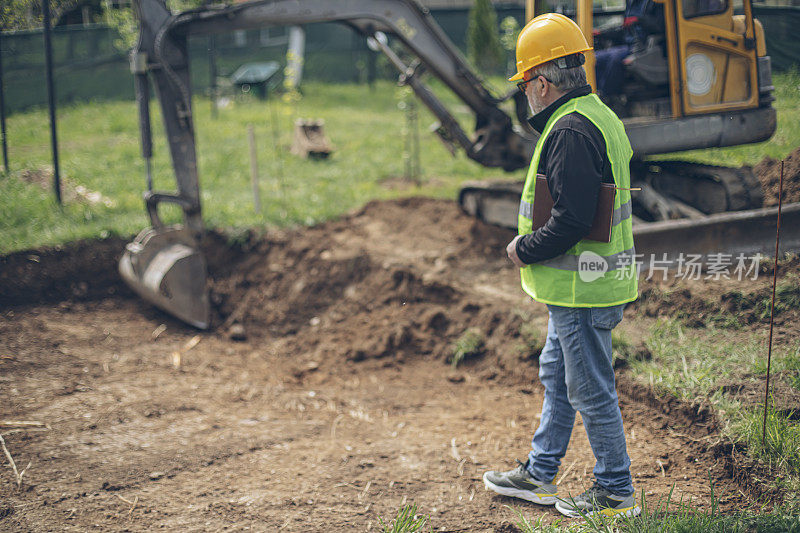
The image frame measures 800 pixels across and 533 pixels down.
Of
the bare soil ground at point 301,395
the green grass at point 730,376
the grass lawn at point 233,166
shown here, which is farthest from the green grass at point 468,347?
the grass lawn at point 233,166

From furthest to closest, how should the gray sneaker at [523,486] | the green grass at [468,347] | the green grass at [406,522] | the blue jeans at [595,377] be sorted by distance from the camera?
1. the green grass at [468,347]
2. the gray sneaker at [523,486]
3. the green grass at [406,522]
4. the blue jeans at [595,377]

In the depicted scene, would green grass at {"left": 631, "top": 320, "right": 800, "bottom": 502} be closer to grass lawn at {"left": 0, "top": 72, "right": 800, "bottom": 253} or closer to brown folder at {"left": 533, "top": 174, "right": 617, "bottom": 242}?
brown folder at {"left": 533, "top": 174, "right": 617, "bottom": 242}

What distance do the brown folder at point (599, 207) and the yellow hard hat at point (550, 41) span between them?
1.64ft

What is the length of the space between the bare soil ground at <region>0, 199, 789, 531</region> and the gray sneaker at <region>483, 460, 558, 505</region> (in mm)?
66

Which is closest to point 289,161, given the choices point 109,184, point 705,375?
point 109,184

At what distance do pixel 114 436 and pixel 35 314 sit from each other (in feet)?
7.93

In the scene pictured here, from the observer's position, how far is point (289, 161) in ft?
31.6

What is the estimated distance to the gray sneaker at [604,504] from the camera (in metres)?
3.09

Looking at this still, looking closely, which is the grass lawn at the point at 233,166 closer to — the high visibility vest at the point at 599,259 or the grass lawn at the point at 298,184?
the grass lawn at the point at 298,184

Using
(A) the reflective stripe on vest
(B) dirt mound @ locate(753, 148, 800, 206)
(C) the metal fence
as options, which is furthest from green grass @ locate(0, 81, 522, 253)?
(A) the reflective stripe on vest

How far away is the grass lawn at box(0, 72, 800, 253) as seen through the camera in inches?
277

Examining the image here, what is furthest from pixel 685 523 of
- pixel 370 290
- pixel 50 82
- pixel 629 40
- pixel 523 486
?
pixel 50 82

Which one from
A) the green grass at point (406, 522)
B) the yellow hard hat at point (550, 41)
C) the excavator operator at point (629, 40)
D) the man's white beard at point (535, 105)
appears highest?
the excavator operator at point (629, 40)

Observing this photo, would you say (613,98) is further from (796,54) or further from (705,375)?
(705,375)
